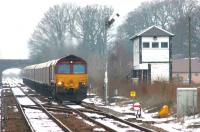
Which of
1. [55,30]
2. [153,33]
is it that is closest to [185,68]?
[55,30]

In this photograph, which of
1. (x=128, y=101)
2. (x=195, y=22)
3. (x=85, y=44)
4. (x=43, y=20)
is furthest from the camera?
(x=43, y=20)

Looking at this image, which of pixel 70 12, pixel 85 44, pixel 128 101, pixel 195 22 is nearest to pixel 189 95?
pixel 128 101

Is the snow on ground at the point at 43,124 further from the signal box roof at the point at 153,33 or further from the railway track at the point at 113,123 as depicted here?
the signal box roof at the point at 153,33

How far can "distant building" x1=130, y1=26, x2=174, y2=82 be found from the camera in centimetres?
5106

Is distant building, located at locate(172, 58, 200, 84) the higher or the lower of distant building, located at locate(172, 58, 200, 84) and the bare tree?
the lower

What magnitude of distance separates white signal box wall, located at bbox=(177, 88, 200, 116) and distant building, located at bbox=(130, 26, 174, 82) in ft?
88.2

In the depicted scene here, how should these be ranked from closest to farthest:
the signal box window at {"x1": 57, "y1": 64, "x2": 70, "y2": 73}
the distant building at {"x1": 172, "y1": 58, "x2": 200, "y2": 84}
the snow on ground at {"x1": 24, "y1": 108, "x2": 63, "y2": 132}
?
the snow on ground at {"x1": 24, "y1": 108, "x2": 63, "y2": 132} < the signal box window at {"x1": 57, "y1": 64, "x2": 70, "y2": 73} < the distant building at {"x1": 172, "y1": 58, "x2": 200, "y2": 84}

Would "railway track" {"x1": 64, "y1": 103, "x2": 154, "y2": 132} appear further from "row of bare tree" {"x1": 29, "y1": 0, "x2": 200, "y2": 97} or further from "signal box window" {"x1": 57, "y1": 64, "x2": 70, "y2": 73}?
"row of bare tree" {"x1": 29, "y1": 0, "x2": 200, "y2": 97}

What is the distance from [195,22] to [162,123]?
64436 millimetres

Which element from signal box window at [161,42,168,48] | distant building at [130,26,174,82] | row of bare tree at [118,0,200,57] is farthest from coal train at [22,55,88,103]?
row of bare tree at [118,0,200,57]

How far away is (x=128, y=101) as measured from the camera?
3394 cm

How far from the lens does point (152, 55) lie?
52500 millimetres

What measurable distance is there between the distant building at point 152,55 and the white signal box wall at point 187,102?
26894 mm

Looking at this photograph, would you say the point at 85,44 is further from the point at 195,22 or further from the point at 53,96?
the point at 53,96
